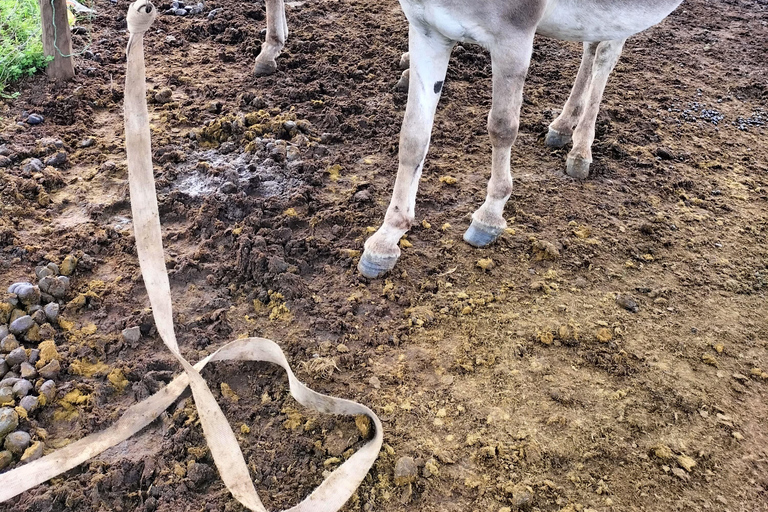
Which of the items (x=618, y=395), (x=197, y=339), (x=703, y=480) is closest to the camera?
(x=703, y=480)

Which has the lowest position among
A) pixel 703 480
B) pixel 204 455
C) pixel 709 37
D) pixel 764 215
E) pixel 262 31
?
pixel 204 455

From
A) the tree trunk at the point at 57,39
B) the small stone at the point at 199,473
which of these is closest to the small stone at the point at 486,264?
the small stone at the point at 199,473

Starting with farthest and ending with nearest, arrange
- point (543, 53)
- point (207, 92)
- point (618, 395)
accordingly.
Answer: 1. point (543, 53)
2. point (207, 92)
3. point (618, 395)

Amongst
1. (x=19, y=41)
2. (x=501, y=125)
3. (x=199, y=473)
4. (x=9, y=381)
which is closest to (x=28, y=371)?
(x=9, y=381)

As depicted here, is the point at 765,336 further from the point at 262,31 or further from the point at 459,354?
the point at 262,31

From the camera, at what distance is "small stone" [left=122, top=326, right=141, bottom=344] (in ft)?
8.55

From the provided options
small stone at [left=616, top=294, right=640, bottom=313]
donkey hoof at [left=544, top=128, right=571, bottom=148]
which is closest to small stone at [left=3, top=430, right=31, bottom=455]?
small stone at [left=616, top=294, right=640, bottom=313]

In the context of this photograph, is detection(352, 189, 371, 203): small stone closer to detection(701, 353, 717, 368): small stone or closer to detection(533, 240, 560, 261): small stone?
detection(533, 240, 560, 261): small stone

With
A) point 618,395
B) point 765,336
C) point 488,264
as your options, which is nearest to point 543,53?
point 488,264

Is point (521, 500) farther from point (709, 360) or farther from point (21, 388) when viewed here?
point (21, 388)

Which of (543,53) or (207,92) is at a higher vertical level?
(543,53)

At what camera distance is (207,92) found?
4301 mm

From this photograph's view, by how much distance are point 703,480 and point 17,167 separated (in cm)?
393

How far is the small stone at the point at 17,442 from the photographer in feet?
7.12
